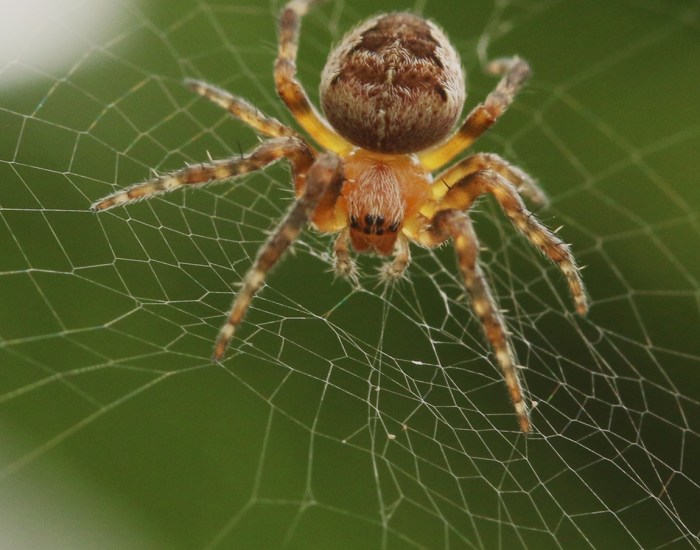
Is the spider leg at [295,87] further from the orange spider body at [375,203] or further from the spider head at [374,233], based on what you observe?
the spider head at [374,233]

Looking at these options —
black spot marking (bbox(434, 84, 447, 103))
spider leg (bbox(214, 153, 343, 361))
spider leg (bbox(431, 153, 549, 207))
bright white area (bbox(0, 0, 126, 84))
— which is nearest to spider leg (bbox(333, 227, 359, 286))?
spider leg (bbox(214, 153, 343, 361))

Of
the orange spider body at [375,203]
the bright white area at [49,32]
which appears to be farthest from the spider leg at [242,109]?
the bright white area at [49,32]

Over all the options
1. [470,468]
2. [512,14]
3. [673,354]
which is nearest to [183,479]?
[470,468]

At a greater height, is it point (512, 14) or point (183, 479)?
Result: point (512, 14)

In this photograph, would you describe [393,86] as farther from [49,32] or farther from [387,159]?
[49,32]

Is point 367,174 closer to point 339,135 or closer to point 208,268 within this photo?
point 339,135

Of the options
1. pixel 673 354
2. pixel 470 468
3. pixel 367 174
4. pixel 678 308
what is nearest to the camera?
pixel 470 468
